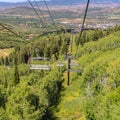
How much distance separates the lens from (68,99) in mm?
79125

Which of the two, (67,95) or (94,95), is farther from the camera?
(67,95)

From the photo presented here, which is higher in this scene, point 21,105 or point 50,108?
point 21,105

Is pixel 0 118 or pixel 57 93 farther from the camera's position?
pixel 57 93

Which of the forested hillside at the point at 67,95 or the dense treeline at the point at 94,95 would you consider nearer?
the dense treeline at the point at 94,95

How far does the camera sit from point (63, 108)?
7244 centimetres

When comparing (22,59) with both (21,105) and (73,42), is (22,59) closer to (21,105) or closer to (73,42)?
(73,42)

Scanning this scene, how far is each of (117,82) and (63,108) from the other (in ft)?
52.5

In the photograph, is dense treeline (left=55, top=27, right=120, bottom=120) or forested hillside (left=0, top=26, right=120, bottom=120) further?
forested hillside (left=0, top=26, right=120, bottom=120)

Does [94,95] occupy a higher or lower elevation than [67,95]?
higher

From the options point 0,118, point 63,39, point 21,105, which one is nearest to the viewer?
point 0,118

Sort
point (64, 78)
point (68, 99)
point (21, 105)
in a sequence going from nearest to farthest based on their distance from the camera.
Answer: point (21, 105)
point (68, 99)
point (64, 78)

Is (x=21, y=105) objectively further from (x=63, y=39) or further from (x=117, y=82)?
(x=63, y=39)

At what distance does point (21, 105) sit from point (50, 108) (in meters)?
18.6

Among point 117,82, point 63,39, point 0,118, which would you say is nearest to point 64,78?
point 117,82
